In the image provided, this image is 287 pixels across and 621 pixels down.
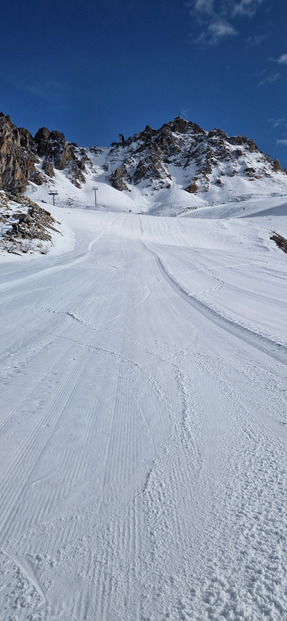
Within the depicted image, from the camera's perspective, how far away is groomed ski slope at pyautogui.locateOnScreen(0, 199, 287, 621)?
1.06 meters

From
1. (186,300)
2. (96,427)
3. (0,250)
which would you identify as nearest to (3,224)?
(0,250)

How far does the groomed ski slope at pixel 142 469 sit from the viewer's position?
1.06 metres

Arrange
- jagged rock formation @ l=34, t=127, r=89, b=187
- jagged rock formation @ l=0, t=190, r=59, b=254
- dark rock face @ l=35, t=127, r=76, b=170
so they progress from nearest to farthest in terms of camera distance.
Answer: jagged rock formation @ l=0, t=190, r=59, b=254
jagged rock formation @ l=34, t=127, r=89, b=187
dark rock face @ l=35, t=127, r=76, b=170

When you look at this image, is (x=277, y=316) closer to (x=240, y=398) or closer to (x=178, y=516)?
(x=240, y=398)

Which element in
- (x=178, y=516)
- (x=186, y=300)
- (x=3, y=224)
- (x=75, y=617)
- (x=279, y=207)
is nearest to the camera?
(x=75, y=617)

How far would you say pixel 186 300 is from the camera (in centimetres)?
525

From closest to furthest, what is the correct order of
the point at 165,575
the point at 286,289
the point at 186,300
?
the point at 165,575 → the point at 186,300 → the point at 286,289

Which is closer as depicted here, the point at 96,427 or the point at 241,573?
the point at 241,573

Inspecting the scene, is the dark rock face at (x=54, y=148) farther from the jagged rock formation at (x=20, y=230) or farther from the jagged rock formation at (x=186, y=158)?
the jagged rock formation at (x=20, y=230)

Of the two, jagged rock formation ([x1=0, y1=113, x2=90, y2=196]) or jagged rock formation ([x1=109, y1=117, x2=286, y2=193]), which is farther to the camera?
jagged rock formation ([x1=109, y1=117, x2=286, y2=193])

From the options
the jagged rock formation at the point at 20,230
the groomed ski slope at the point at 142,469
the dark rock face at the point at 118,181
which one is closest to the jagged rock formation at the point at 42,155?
the dark rock face at the point at 118,181

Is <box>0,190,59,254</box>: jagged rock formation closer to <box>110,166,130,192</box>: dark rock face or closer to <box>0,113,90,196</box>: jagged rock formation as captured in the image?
<box>0,113,90,196</box>: jagged rock formation

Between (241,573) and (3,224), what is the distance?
42.6 ft

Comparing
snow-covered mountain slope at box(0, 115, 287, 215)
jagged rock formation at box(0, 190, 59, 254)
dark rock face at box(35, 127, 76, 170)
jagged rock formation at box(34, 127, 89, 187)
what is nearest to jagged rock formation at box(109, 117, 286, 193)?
snow-covered mountain slope at box(0, 115, 287, 215)
